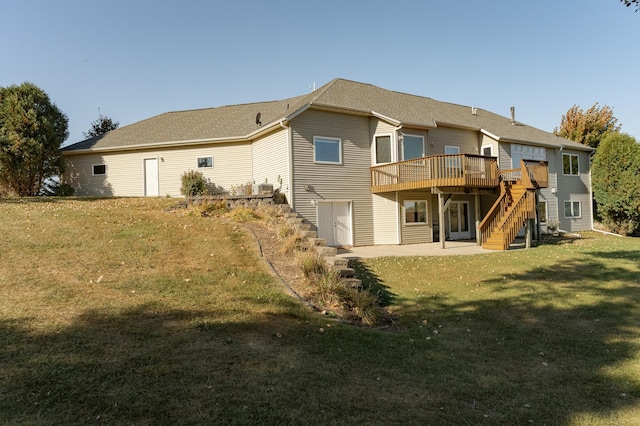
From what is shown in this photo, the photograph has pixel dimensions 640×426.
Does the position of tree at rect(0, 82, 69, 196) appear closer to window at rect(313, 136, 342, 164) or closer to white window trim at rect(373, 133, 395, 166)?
window at rect(313, 136, 342, 164)

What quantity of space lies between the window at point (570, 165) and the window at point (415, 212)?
1224cm

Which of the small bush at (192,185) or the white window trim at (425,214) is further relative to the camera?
the small bush at (192,185)

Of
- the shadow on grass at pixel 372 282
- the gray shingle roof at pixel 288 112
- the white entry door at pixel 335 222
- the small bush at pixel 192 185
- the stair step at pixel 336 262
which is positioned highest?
the gray shingle roof at pixel 288 112

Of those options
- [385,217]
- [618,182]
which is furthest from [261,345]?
[618,182]

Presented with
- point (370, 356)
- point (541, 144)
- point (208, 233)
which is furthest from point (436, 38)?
point (370, 356)

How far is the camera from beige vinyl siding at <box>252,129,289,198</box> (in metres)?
14.8

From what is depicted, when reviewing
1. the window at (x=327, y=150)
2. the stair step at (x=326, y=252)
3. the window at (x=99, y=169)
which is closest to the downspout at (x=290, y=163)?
the window at (x=327, y=150)

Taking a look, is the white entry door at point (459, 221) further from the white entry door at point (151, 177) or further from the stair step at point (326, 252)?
the white entry door at point (151, 177)

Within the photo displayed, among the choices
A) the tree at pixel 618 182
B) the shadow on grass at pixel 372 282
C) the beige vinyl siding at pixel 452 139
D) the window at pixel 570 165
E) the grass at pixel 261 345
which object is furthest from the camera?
the window at pixel 570 165

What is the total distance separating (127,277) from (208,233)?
3.21 m

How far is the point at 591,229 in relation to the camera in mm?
24328

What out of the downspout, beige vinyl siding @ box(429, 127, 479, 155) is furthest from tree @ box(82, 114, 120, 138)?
beige vinyl siding @ box(429, 127, 479, 155)

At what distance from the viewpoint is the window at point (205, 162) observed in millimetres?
18078

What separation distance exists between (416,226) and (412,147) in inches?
144
